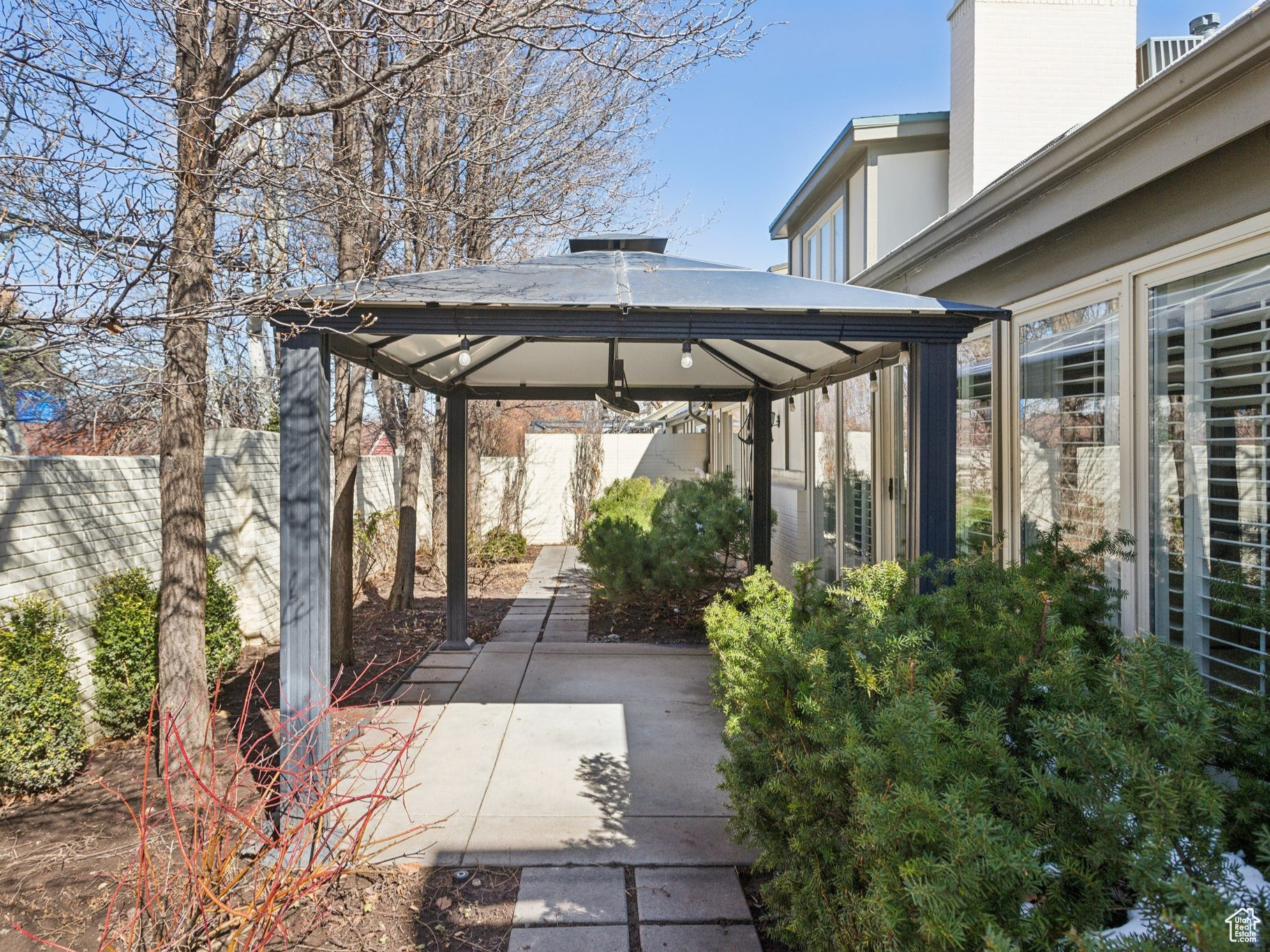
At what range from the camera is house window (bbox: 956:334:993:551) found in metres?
4.92

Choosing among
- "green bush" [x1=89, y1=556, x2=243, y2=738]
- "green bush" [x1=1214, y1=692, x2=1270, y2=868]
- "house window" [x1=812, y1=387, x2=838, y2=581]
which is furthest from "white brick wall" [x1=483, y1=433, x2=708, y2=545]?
"green bush" [x1=1214, y1=692, x2=1270, y2=868]

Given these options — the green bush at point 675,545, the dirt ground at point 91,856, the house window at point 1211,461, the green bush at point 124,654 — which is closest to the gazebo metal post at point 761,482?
the green bush at point 675,545

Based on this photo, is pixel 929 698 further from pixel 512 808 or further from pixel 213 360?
pixel 213 360

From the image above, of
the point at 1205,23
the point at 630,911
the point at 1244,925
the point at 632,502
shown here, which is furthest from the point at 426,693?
the point at 1205,23

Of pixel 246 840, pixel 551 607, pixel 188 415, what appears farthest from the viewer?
pixel 551 607

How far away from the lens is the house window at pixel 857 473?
710 cm

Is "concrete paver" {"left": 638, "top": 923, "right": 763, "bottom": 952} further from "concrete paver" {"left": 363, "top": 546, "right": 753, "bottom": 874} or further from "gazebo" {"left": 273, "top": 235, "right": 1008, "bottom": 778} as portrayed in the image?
"gazebo" {"left": 273, "top": 235, "right": 1008, "bottom": 778}

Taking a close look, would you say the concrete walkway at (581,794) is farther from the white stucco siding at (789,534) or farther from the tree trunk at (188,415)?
the white stucco siding at (789,534)

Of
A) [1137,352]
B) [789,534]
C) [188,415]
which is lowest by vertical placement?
A: [789,534]

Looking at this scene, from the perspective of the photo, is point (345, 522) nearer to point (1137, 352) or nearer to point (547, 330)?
point (547, 330)

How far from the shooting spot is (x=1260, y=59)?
8.30ft

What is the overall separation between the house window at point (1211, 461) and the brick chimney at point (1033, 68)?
4974 mm

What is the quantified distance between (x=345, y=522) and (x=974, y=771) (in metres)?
5.46

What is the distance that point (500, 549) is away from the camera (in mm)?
12414
